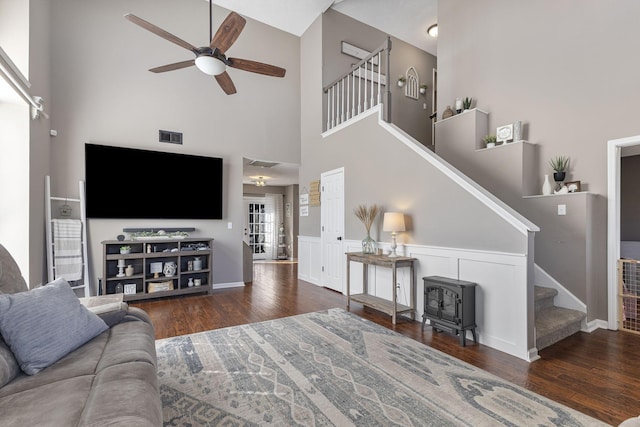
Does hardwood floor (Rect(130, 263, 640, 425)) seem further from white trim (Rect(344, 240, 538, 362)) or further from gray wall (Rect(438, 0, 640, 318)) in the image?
gray wall (Rect(438, 0, 640, 318))

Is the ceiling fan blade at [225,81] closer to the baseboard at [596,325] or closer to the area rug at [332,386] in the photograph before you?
the area rug at [332,386]

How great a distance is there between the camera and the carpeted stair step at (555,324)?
2853 millimetres

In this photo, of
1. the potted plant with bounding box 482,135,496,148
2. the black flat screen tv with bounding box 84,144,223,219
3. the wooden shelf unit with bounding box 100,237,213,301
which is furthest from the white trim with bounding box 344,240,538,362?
the black flat screen tv with bounding box 84,144,223,219

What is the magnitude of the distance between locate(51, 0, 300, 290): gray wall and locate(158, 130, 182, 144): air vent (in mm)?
81

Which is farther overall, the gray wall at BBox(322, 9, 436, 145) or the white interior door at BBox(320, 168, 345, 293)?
the gray wall at BBox(322, 9, 436, 145)

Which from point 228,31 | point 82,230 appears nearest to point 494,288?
point 228,31

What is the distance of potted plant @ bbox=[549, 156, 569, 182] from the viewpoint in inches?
144

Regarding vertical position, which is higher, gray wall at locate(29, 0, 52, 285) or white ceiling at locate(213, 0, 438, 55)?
white ceiling at locate(213, 0, 438, 55)

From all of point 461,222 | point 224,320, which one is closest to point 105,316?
point 224,320

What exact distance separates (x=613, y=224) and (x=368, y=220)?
8.95 ft

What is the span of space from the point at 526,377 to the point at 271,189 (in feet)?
28.1

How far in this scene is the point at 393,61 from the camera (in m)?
6.47

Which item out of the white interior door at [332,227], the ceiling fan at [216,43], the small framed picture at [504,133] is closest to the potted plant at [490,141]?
the small framed picture at [504,133]

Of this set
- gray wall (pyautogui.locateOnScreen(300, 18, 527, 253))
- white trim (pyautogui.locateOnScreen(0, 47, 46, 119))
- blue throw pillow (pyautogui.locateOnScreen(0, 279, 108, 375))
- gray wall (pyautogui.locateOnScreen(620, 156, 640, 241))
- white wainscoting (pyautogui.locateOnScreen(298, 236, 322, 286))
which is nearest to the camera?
blue throw pillow (pyautogui.locateOnScreen(0, 279, 108, 375))
